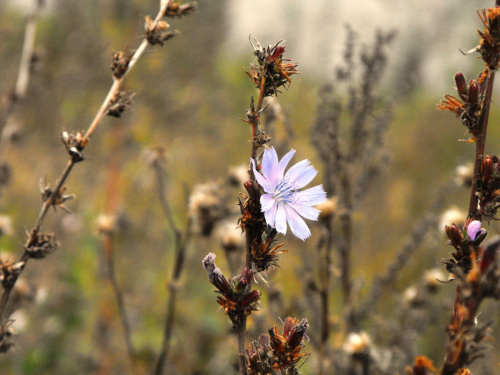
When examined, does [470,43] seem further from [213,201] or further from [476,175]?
[476,175]

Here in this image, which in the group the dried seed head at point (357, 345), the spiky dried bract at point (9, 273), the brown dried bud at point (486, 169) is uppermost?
the spiky dried bract at point (9, 273)

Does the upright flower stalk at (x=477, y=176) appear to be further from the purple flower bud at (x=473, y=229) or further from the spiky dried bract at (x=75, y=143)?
the spiky dried bract at (x=75, y=143)

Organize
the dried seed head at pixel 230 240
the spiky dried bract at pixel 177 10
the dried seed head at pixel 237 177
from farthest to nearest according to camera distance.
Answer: the dried seed head at pixel 237 177
the dried seed head at pixel 230 240
the spiky dried bract at pixel 177 10

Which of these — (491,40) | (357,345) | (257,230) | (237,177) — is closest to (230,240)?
(237,177)

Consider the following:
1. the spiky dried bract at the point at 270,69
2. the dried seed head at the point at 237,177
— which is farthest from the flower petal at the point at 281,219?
the dried seed head at the point at 237,177

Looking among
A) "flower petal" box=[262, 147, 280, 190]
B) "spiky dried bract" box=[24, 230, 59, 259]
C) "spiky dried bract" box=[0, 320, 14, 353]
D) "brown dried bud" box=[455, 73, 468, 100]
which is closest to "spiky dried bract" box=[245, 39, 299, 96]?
"flower petal" box=[262, 147, 280, 190]

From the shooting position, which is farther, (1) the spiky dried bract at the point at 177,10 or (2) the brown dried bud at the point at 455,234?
(1) the spiky dried bract at the point at 177,10

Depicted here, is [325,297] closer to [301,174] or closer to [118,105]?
[301,174]
